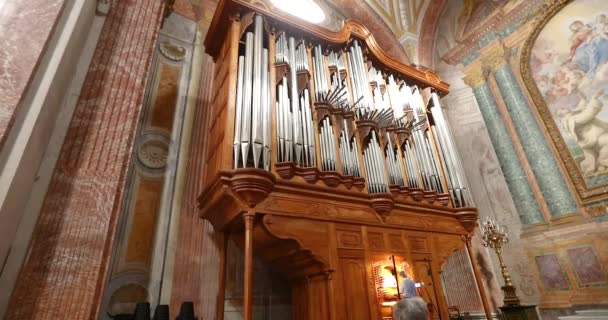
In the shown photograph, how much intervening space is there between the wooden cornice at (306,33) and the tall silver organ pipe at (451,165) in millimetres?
595

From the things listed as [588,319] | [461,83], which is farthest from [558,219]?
[461,83]

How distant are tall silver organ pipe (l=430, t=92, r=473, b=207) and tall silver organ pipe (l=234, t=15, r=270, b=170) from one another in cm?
283

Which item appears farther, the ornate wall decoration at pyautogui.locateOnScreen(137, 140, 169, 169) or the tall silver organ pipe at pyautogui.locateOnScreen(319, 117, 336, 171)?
the ornate wall decoration at pyautogui.locateOnScreen(137, 140, 169, 169)

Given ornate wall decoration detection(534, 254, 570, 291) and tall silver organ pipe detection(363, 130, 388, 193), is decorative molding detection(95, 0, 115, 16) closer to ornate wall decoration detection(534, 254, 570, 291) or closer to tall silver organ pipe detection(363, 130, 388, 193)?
tall silver organ pipe detection(363, 130, 388, 193)

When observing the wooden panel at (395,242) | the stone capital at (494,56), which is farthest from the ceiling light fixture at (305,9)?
the wooden panel at (395,242)

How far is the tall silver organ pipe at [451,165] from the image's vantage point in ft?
14.1

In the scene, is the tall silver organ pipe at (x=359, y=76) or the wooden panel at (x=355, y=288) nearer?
the wooden panel at (x=355, y=288)

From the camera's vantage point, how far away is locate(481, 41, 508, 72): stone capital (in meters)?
6.46

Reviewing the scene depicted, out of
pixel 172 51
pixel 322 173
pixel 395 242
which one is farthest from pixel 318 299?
pixel 172 51

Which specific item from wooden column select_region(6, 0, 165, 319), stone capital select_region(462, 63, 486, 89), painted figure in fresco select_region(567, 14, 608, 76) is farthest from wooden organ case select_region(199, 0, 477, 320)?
painted figure in fresco select_region(567, 14, 608, 76)

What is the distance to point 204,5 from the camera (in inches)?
203

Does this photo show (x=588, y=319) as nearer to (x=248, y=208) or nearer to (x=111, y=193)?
(x=248, y=208)

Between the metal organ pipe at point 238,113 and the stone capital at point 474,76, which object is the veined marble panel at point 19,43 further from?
the stone capital at point 474,76

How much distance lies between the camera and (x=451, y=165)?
15.1 ft
